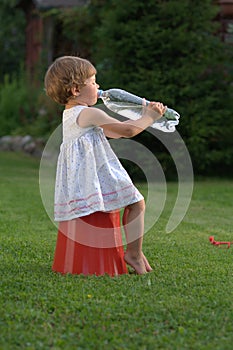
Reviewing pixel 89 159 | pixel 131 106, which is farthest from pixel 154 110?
pixel 89 159

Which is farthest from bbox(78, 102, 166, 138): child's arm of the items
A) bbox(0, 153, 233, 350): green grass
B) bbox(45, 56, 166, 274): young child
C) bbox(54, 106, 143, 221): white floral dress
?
bbox(0, 153, 233, 350): green grass

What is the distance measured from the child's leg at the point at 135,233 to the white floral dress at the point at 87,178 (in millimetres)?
79

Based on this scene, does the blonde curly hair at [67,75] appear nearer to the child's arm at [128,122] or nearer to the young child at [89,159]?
the young child at [89,159]

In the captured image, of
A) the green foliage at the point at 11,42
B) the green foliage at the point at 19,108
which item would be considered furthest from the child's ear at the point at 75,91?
the green foliage at the point at 11,42

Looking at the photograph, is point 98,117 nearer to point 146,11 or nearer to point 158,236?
point 158,236

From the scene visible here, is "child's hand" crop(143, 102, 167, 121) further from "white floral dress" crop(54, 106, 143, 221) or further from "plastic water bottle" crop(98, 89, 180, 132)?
"white floral dress" crop(54, 106, 143, 221)

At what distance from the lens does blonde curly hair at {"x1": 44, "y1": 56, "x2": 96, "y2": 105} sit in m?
4.37

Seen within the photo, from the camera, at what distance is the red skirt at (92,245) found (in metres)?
4.29

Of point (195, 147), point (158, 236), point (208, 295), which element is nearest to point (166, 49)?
point (195, 147)

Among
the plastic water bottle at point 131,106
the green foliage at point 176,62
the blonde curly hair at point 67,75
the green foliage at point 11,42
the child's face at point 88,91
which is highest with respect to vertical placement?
the blonde curly hair at point 67,75

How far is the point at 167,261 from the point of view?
4871mm

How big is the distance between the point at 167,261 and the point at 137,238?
54 centimetres

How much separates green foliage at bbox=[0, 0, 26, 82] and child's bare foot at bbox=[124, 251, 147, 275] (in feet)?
83.6

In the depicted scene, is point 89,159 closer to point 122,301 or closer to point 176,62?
point 122,301
